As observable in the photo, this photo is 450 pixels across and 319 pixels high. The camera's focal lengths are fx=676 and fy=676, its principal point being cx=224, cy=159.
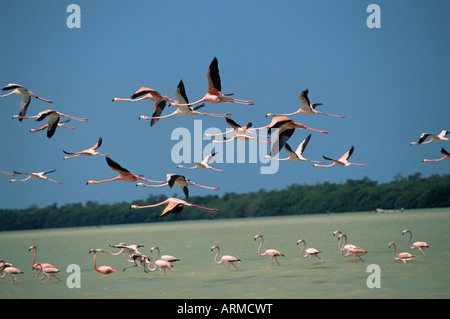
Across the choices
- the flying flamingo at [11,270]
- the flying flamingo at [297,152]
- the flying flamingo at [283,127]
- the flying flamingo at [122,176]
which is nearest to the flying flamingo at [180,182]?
the flying flamingo at [122,176]

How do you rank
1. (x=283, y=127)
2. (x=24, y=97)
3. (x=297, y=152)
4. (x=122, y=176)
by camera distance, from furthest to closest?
(x=297, y=152) < (x=24, y=97) < (x=122, y=176) < (x=283, y=127)

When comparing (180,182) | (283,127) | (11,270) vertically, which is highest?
(283,127)

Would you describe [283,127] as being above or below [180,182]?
above

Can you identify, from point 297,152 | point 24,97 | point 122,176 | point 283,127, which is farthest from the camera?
point 297,152

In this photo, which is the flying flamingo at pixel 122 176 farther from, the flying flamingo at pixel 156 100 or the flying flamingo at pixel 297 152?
the flying flamingo at pixel 297 152

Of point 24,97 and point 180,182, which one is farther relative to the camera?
point 24,97

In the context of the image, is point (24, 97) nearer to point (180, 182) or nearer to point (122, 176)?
point (122, 176)

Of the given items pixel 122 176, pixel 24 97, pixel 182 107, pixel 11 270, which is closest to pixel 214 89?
pixel 182 107

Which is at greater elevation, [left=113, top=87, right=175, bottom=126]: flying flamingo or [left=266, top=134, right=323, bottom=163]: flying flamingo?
[left=113, top=87, right=175, bottom=126]: flying flamingo

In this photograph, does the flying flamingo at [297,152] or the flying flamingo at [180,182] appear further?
the flying flamingo at [297,152]

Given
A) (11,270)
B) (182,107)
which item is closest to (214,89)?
(182,107)

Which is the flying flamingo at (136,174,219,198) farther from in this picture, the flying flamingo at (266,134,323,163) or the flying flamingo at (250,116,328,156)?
the flying flamingo at (266,134,323,163)

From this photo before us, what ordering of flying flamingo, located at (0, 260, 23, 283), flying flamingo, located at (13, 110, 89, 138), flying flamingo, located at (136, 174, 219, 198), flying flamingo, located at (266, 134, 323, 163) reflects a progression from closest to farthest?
flying flamingo, located at (136, 174, 219, 198), flying flamingo, located at (13, 110, 89, 138), flying flamingo, located at (266, 134, 323, 163), flying flamingo, located at (0, 260, 23, 283)

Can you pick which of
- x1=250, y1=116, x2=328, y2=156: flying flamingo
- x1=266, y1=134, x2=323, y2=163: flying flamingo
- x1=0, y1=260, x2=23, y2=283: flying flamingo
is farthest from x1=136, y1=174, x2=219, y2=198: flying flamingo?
x1=0, y1=260, x2=23, y2=283: flying flamingo
